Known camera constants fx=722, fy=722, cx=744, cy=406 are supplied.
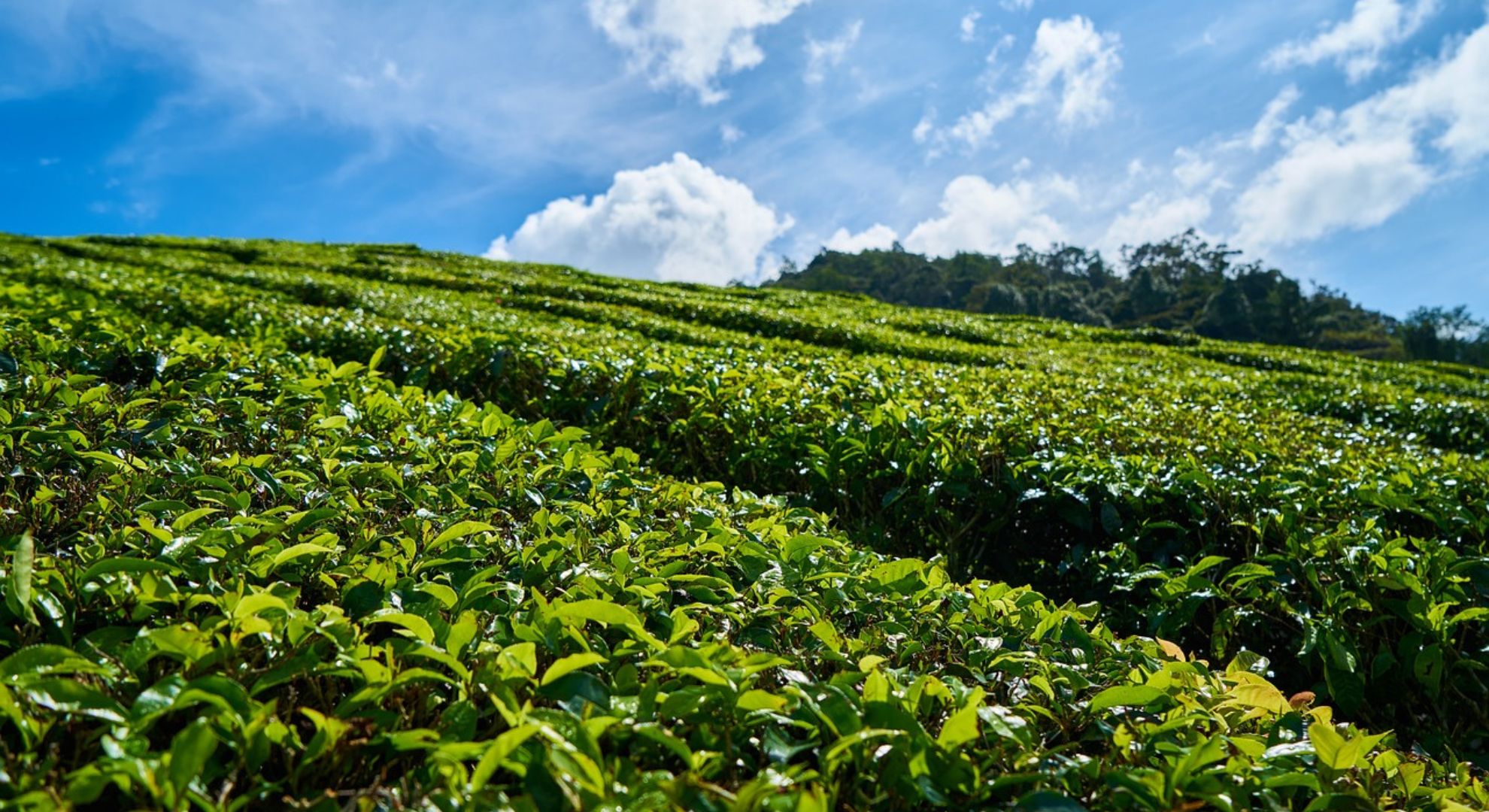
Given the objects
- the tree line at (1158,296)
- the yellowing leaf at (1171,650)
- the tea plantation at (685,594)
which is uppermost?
the tree line at (1158,296)

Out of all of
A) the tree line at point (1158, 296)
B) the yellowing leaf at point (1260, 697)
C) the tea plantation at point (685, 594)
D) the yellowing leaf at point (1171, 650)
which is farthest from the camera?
the tree line at point (1158, 296)

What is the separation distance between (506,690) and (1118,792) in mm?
1237

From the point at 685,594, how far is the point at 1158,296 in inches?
4081

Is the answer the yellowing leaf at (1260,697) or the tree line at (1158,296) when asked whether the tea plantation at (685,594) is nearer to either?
the yellowing leaf at (1260,697)

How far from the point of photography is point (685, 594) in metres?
2.16

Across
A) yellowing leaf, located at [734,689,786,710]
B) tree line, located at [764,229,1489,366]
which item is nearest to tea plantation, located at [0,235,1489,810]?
yellowing leaf, located at [734,689,786,710]

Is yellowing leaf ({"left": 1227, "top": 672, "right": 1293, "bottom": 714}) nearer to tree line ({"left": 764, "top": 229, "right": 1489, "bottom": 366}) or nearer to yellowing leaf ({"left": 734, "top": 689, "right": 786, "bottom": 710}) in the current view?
yellowing leaf ({"left": 734, "top": 689, "right": 786, "bottom": 710})

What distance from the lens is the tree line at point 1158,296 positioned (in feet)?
257

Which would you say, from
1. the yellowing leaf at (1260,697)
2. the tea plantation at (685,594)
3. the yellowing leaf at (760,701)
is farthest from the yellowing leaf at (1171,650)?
the yellowing leaf at (760,701)

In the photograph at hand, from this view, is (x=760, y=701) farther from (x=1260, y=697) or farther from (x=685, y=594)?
(x=1260, y=697)

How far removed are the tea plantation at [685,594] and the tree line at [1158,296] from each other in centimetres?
7458

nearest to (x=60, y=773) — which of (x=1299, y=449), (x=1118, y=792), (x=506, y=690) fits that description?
(x=506, y=690)

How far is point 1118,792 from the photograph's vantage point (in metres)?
1.46

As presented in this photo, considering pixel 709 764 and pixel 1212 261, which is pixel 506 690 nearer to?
pixel 709 764
